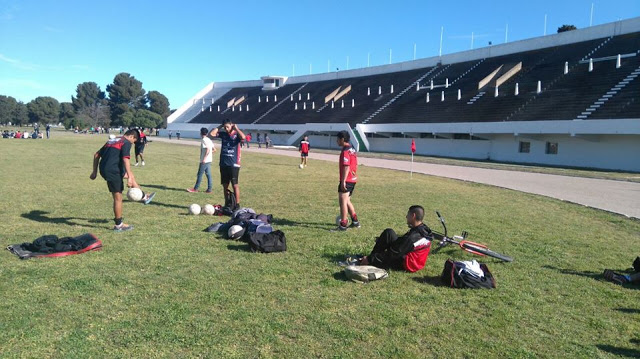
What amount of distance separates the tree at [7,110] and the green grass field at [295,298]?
513 feet

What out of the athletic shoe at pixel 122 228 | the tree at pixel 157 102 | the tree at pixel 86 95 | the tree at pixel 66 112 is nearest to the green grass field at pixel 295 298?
the athletic shoe at pixel 122 228

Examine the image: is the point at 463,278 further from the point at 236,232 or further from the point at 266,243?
the point at 236,232

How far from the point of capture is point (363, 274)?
5445mm

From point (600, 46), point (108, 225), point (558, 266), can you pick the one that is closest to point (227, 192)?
point (108, 225)

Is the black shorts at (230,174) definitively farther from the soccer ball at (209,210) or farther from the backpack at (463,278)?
the backpack at (463,278)

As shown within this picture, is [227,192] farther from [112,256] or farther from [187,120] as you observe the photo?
[187,120]

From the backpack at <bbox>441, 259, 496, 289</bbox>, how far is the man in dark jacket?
582 mm

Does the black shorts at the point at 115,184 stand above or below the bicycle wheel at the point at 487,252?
above

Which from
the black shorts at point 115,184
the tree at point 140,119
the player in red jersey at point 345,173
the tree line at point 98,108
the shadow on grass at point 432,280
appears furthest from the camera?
the tree line at point 98,108

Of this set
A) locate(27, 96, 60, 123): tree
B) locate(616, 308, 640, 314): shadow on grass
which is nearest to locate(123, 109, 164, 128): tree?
locate(27, 96, 60, 123): tree

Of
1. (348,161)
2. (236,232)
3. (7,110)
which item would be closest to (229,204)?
(236,232)

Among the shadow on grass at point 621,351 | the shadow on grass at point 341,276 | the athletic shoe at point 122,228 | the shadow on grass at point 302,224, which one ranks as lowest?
the shadow on grass at point 621,351

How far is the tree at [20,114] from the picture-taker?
13700 cm

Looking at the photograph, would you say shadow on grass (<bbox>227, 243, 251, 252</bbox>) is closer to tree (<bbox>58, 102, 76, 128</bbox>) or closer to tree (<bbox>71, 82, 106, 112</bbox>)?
tree (<bbox>58, 102, 76, 128</bbox>)
